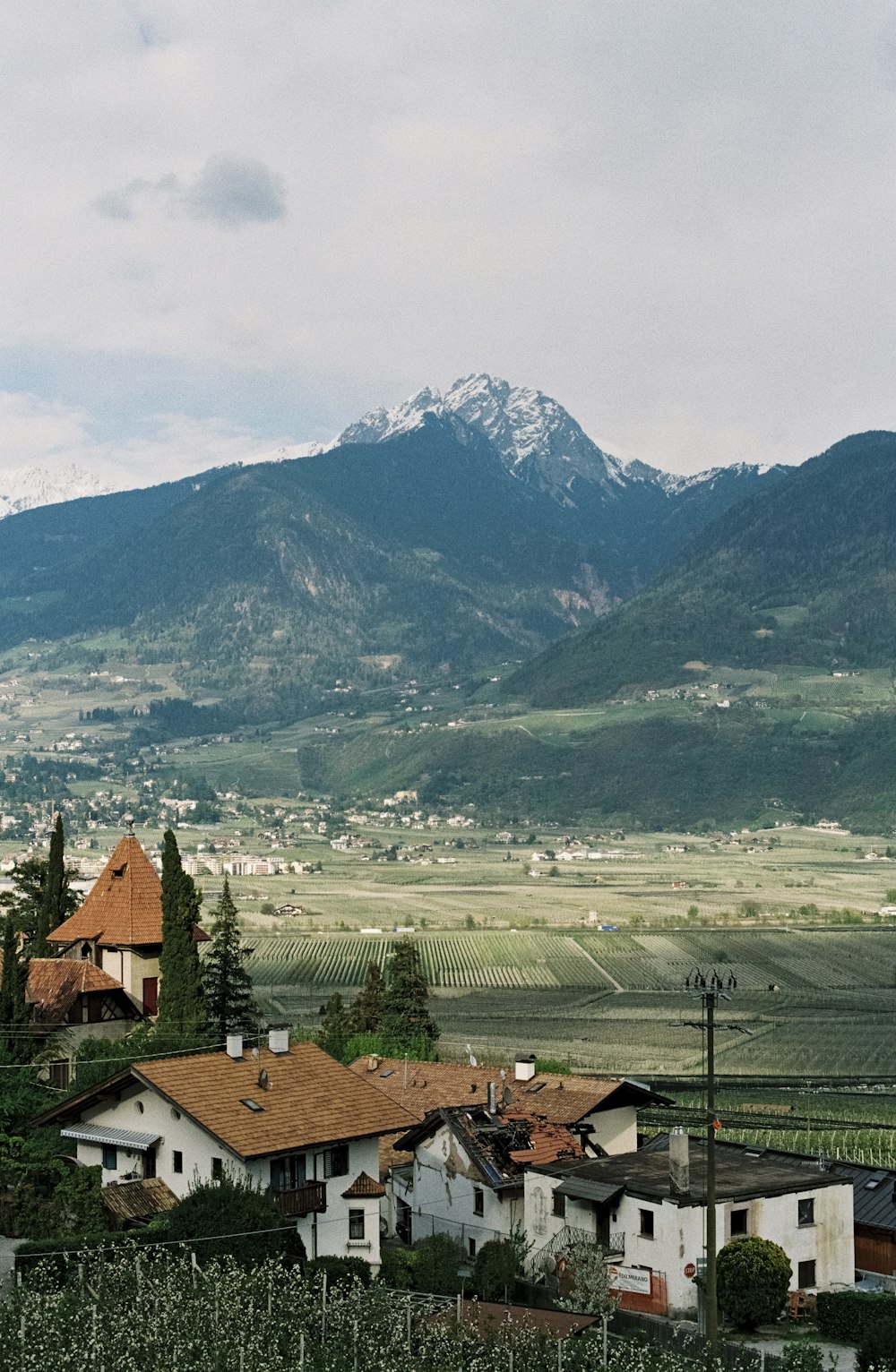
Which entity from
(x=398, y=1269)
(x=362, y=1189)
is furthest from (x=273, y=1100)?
(x=398, y=1269)

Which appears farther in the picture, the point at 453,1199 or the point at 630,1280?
the point at 453,1199

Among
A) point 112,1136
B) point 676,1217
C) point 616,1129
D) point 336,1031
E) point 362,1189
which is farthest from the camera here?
point 336,1031

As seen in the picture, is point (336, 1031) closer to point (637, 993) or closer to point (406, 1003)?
point (406, 1003)

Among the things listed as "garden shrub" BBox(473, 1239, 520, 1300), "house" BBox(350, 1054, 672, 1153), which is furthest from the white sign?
"house" BBox(350, 1054, 672, 1153)

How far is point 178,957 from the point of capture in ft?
194

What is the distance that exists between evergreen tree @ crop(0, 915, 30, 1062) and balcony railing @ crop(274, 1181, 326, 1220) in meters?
12.9

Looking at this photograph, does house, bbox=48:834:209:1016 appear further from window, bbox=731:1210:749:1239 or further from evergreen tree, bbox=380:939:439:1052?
window, bbox=731:1210:749:1239

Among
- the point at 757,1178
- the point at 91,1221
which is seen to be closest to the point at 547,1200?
the point at 757,1178

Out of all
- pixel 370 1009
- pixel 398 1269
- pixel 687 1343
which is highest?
pixel 370 1009

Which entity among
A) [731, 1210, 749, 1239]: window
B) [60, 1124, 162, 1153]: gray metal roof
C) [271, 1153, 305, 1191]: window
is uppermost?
[60, 1124, 162, 1153]: gray metal roof

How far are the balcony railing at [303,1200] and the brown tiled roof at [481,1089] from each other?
28.4ft

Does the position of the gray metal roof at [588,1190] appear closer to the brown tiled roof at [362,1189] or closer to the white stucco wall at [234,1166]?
the brown tiled roof at [362,1189]

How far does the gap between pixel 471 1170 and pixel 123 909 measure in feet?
66.9

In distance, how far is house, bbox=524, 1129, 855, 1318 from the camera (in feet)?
137
